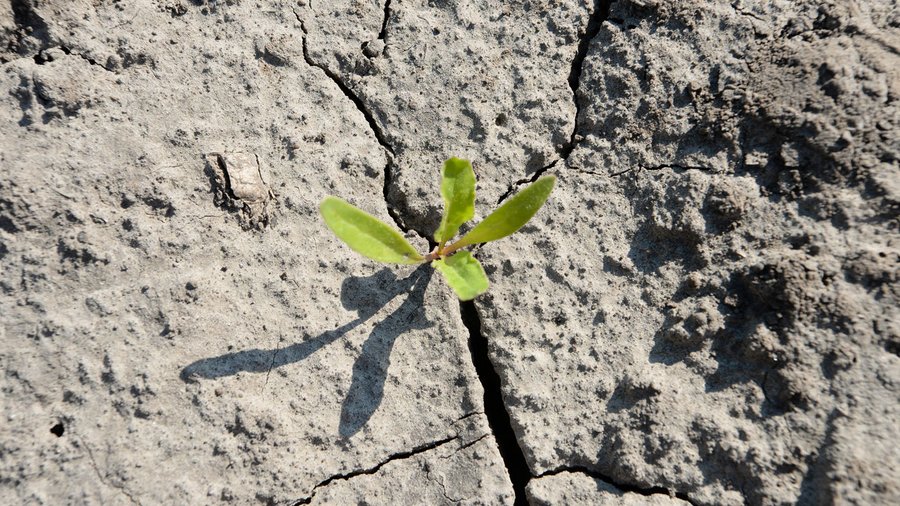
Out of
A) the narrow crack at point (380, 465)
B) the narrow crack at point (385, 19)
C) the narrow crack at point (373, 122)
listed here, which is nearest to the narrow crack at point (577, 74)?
the narrow crack at point (373, 122)

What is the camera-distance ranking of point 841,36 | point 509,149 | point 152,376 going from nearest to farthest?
point 152,376, point 841,36, point 509,149

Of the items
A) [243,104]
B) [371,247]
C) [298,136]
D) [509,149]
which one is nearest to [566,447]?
[371,247]

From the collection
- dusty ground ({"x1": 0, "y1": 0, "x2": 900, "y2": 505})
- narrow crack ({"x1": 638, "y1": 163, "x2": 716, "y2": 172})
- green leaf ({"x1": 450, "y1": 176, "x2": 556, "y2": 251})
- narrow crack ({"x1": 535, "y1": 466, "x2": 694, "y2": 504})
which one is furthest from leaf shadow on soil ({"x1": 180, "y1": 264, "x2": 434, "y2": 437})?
narrow crack ({"x1": 638, "y1": 163, "x2": 716, "y2": 172})

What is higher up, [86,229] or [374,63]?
[374,63]

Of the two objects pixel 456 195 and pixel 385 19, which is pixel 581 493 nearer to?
pixel 456 195

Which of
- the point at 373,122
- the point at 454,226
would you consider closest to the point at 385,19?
the point at 373,122

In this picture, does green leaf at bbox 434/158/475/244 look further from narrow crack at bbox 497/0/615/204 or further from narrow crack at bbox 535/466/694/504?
narrow crack at bbox 535/466/694/504

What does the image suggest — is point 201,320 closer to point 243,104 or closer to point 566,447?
point 243,104
